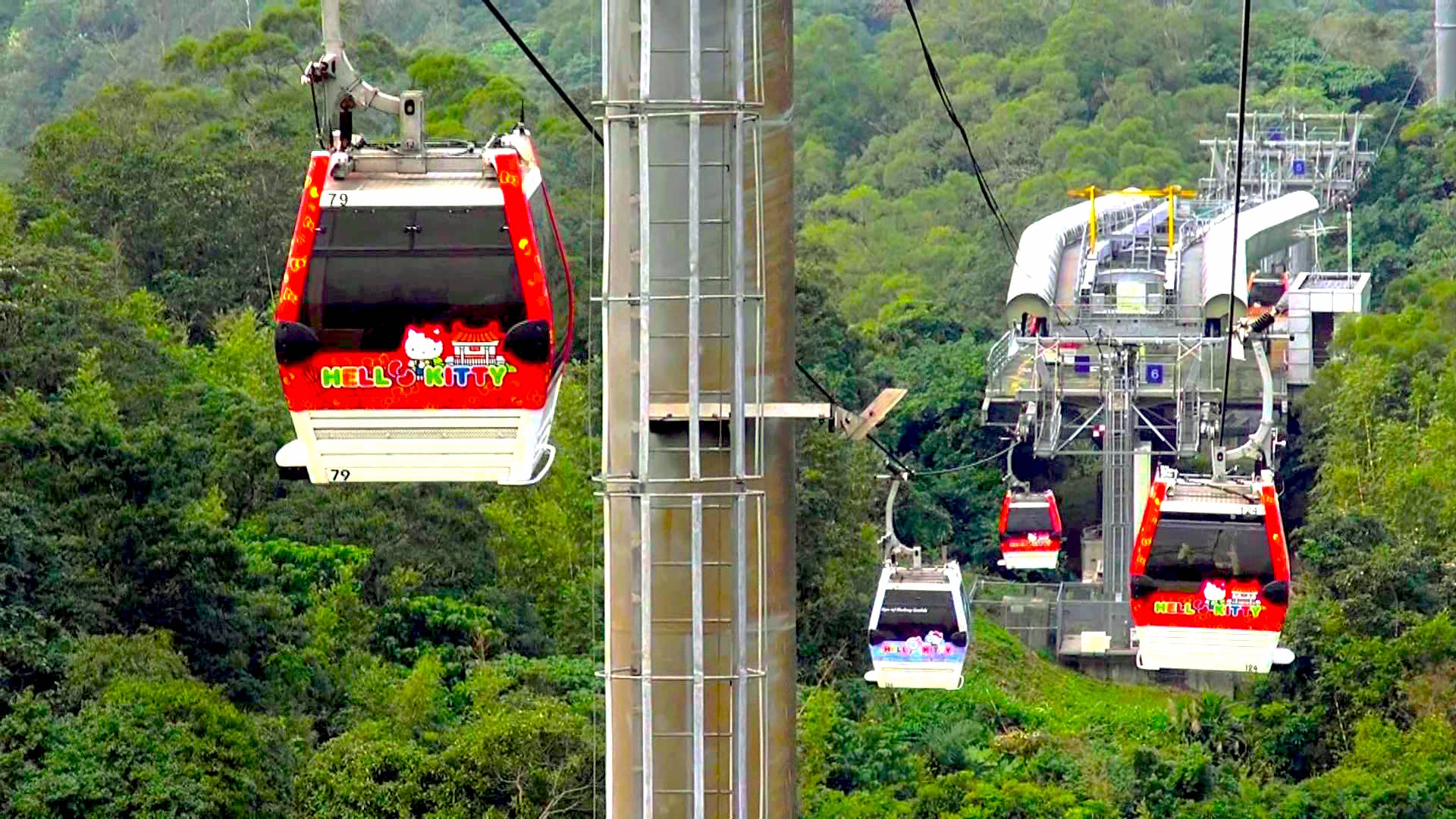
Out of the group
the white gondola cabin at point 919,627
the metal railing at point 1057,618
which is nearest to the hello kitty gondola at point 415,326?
the white gondola cabin at point 919,627

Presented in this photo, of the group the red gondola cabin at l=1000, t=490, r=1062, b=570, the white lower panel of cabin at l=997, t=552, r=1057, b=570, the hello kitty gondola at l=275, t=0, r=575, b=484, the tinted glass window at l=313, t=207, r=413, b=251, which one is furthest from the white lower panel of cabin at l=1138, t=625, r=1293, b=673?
the white lower panel of cabin at l=997, t=552, r=1057, b=570

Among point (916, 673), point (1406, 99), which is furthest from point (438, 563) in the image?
point (1406, 99)

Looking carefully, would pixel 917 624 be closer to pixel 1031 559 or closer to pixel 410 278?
pixel 1031 559

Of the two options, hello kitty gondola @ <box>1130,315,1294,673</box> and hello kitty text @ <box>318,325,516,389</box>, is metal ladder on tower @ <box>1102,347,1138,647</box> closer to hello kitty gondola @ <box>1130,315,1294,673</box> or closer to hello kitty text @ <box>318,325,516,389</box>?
hello kitty gondola @ <box>1130,315,1294,673</box>

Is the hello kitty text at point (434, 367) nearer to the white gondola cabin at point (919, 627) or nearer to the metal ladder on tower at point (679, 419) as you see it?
the metal ladder on tower at point (679, 419)

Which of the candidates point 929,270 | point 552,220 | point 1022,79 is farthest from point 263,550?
point 1022,79

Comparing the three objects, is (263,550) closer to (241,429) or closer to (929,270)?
(241,429)
